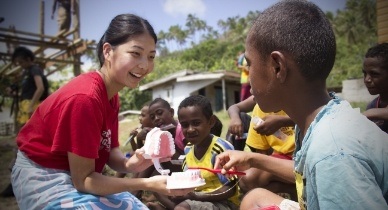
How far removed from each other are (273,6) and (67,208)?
1577 millimetres


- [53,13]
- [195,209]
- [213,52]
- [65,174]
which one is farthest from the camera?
[213,52]

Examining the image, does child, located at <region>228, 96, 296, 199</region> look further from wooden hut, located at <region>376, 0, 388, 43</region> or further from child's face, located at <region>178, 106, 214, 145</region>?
wooden hut, located at <region>376, 0, 388, 43</region>

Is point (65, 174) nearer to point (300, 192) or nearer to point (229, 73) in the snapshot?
point (300, 192)

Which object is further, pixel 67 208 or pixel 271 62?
pixel 67 208

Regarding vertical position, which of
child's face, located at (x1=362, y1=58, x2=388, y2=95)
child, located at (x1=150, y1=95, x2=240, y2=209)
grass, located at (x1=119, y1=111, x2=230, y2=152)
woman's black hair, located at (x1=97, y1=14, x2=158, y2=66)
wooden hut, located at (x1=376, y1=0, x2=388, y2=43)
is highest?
wooden hut, located at (x1=376, y1=0, x2=388, y2=43)

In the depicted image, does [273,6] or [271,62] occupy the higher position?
[273,6]

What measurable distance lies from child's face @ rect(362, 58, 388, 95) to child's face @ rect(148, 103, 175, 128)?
2382mm

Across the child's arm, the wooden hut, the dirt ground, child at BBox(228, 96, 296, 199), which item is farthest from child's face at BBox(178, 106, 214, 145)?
the wooden hut

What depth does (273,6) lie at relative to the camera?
134cm

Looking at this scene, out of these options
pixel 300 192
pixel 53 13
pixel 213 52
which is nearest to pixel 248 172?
pixel 300 192

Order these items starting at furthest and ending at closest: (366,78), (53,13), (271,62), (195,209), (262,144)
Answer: (53,13) → (262,144) → (366,78) → (195,209) → (271,62)

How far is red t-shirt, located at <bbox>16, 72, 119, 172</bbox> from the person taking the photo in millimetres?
1827

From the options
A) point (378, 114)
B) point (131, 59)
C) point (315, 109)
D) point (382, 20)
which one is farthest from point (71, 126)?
point (382, 20)

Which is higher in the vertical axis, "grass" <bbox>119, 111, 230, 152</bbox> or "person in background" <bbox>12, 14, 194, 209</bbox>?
"person in background" <bbox>12, 14, 194, 209</bbox>
